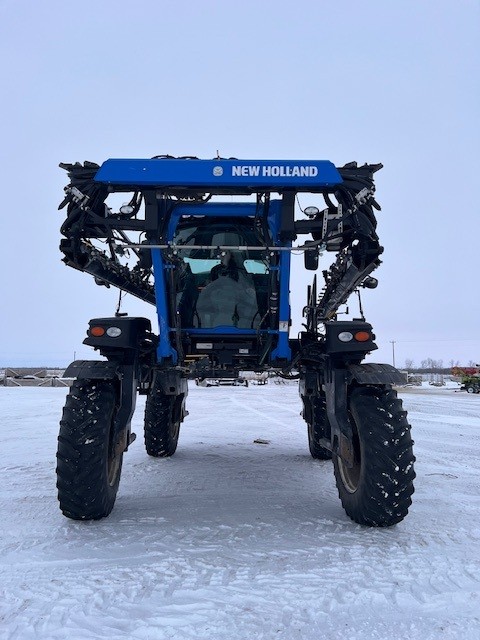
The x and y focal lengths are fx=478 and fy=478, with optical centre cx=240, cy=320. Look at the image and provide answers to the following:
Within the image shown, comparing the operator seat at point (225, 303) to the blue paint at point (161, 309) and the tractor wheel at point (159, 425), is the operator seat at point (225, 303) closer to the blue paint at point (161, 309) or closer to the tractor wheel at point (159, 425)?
the blue paint at point (161, 309)

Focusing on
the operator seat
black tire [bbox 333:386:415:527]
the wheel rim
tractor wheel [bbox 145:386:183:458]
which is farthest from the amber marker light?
tractor wheel [bbox 145:386:183:458]

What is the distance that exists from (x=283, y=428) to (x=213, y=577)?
726cm

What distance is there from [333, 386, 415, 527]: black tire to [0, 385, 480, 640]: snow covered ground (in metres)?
0.12

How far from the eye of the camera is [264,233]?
151 inches

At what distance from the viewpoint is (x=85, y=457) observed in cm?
332

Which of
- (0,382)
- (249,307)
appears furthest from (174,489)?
(0,382)

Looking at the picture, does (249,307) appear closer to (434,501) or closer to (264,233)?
(264,233)

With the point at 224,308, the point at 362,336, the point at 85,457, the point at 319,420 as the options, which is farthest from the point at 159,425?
the point at 362,336

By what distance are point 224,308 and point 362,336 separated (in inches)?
49.5

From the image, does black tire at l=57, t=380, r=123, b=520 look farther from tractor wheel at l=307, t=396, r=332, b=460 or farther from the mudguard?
tractor wheel at l=307, t=396, r=332, b=460

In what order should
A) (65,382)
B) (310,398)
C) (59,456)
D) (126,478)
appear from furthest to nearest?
(65,382), (310,398), (126,478), (59,456)

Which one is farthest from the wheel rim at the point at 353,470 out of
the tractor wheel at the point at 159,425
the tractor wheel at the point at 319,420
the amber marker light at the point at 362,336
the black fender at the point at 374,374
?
the tractor wheel at the point at 159,425

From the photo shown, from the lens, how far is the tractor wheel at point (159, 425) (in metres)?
6.12

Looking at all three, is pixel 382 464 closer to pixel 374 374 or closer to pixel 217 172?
pixel 374 374
